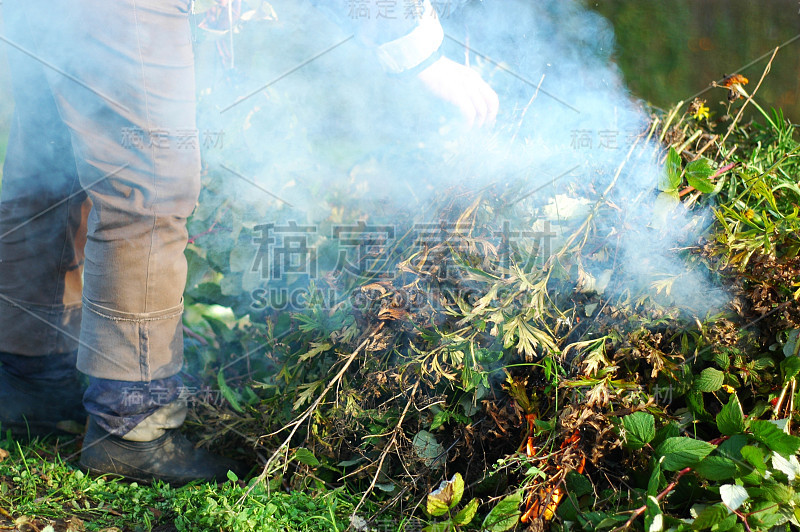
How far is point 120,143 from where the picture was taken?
1664mm

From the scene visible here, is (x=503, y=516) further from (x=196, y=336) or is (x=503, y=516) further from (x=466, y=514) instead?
(x=196, y=336)

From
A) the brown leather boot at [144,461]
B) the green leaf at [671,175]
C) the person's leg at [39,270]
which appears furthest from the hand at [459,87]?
the brown leather boot at [144,461]

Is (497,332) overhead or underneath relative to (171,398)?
overhead

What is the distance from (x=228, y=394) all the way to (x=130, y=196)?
2.40 ft

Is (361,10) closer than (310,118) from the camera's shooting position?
Yes

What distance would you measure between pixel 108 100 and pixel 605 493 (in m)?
1.71

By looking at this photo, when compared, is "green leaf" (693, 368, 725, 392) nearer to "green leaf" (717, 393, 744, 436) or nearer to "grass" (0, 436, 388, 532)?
"green leaf" (717, 393, 744, 436)

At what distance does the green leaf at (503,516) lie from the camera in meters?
1.40

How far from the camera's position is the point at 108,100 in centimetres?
162

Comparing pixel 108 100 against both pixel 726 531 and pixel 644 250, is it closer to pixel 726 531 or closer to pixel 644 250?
pixel 644 250

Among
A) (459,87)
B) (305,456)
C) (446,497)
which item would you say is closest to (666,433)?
(446,497)

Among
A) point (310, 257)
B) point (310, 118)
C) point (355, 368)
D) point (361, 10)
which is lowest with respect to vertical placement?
point (355, 368)

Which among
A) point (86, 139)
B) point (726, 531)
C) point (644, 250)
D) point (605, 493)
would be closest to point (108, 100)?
point (86, 139)

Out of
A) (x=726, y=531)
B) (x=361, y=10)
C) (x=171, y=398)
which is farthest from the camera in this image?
(x=171, y=398)
